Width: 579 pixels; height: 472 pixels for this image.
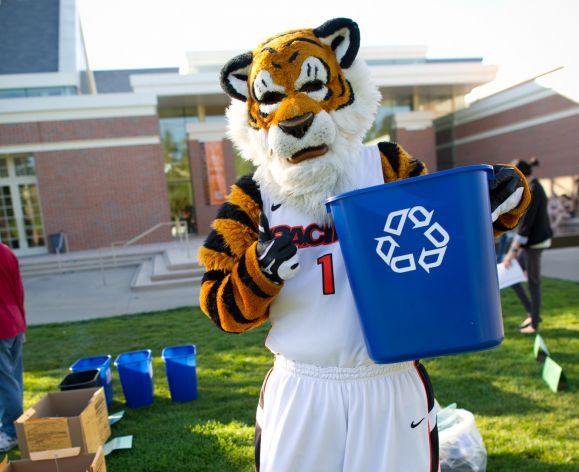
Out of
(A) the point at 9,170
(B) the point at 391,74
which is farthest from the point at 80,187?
(B) the point at 391,74

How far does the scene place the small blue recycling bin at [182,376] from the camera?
12.4ft

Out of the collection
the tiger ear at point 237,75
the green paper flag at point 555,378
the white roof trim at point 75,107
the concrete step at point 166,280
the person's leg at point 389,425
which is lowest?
the concrete step at point 166,280

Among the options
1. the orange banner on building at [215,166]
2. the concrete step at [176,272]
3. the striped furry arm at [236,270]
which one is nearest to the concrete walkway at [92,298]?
the concrete step at [176,272]

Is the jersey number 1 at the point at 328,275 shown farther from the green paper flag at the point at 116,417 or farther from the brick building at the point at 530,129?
the brick building at the point at 530,129

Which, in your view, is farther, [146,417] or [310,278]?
[146,417]

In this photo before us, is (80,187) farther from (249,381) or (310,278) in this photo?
(310,278)

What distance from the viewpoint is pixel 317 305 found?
1.47 meters

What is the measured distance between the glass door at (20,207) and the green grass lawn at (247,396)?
38.7 feet

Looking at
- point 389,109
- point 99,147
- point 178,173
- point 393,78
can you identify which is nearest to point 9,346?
point 99,147

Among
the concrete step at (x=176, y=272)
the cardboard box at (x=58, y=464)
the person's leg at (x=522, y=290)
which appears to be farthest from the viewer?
the concrete step at (x=176, y=272)

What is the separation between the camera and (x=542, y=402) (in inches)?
132

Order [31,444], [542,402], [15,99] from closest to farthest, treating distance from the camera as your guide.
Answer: [31,444] → [542,402] → [15,99]

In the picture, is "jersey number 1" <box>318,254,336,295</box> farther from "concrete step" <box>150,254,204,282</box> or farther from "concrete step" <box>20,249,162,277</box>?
"concrete step" <box>20,249,162,277</box>

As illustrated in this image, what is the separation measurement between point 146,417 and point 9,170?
15.5m
